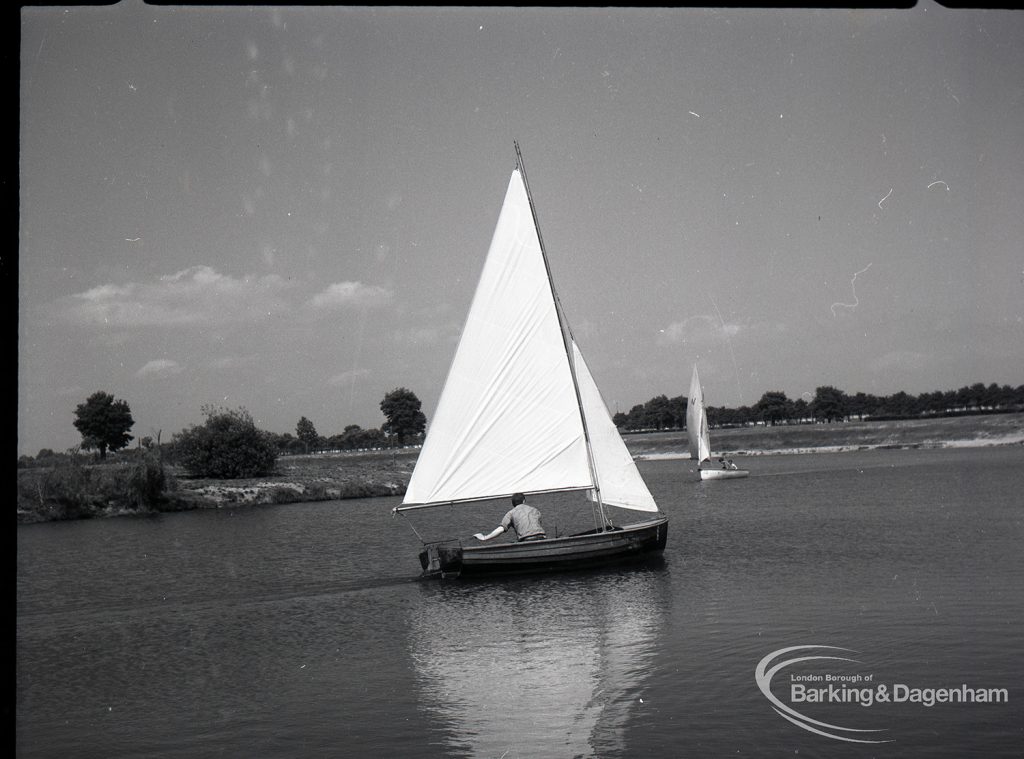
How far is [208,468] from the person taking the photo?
2980 inches

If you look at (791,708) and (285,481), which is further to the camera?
(285,481)

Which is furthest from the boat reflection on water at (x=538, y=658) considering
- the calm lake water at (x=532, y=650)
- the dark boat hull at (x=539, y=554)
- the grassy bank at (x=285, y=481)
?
the grassy bank at (x=285, y=481)

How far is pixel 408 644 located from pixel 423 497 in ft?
23.4

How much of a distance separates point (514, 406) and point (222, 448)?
5541 cm

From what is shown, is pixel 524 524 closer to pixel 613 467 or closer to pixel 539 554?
pixel 539 554

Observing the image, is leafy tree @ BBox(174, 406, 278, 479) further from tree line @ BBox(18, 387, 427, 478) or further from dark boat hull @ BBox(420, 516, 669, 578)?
dark boat hull @ BBox(420, 516, 669, 578)

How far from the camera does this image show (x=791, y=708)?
1359cm

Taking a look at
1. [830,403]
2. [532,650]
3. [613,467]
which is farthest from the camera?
[830,403]

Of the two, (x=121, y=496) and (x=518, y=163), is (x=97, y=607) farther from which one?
(x=121, y=496)

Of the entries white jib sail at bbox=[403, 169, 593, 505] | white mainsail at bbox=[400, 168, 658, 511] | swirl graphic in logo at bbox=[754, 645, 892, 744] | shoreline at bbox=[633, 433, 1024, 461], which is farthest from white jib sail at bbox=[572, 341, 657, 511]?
shoreline at bbox=[633, 433, 1024, 461]

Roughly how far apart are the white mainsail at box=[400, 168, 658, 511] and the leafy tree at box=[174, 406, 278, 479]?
54010 mm

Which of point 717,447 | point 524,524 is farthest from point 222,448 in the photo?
point 717,447

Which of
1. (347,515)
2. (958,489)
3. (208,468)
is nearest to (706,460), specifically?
(958,489)

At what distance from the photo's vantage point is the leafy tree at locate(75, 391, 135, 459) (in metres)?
110
